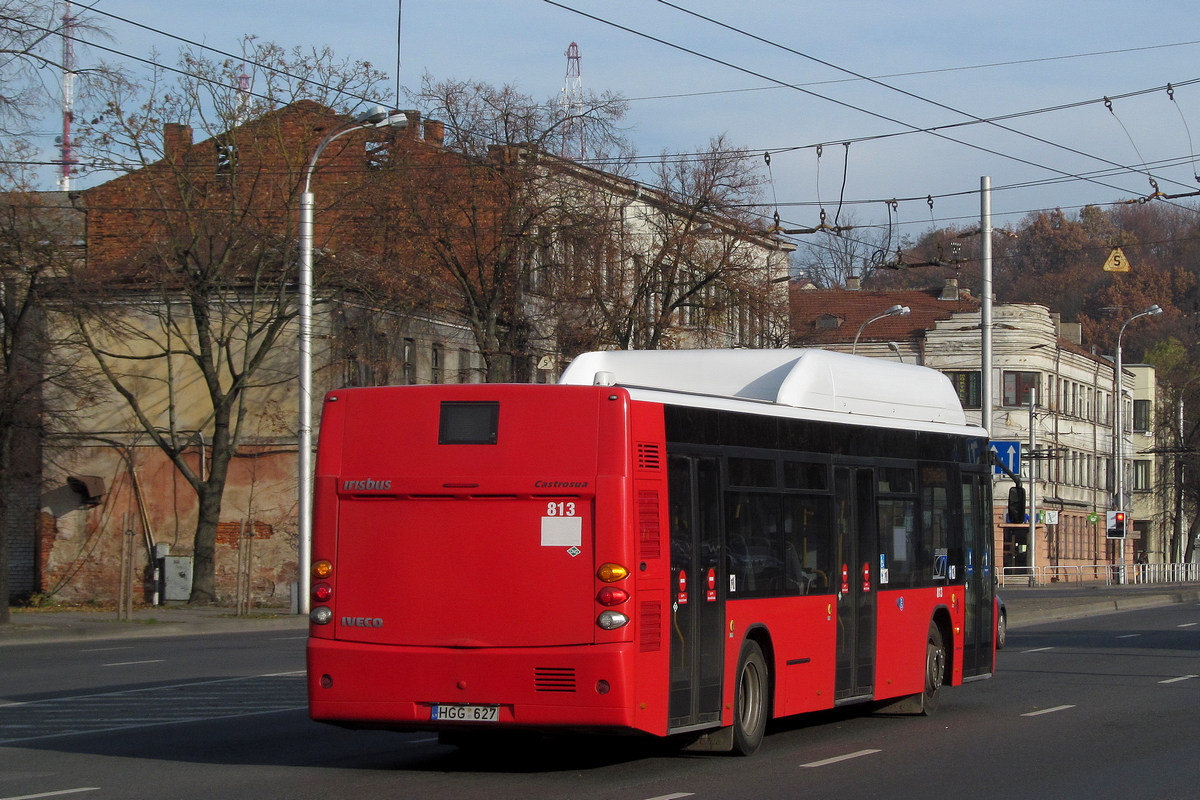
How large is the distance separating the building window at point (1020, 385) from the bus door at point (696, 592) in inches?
2432

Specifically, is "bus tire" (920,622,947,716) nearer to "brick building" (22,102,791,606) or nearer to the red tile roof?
"brick building" (22,102,791,606)

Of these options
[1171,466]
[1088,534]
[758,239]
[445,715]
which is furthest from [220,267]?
[1171,466]

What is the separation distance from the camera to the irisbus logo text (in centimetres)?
1034

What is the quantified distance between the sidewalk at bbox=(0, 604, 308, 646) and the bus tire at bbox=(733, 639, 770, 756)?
17.2 meters

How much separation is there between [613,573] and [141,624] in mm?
21049

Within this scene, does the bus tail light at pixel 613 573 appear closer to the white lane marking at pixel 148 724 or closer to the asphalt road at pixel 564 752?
the asphalt road at pixel 564 752

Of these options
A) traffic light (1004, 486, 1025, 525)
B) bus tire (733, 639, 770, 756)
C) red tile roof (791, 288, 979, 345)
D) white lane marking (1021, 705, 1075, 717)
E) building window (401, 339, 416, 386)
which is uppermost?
red tile roof (791, 288, 979, 345)

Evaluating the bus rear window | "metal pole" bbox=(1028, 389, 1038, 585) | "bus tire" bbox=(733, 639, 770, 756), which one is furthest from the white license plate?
"metal pole" bbox=(1028, 389, 1038, 585)

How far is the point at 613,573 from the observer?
9789 millimetres

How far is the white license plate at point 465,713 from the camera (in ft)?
32.3

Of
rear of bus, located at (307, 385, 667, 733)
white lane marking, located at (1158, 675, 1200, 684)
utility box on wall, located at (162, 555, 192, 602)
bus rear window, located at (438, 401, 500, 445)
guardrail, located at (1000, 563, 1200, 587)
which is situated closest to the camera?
rear of bus, located at (307, 385, 667, 733)

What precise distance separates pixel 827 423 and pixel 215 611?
23.3 meters

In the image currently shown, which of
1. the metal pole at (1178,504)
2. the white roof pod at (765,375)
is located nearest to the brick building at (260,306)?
the white roof pod at (765,375)

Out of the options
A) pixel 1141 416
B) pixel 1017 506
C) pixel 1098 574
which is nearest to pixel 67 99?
pixel 1017 506
